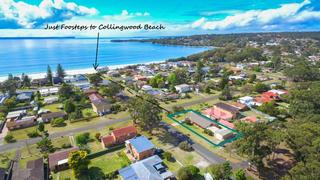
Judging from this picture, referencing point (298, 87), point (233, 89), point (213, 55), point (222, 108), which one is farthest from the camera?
point (213, 55)

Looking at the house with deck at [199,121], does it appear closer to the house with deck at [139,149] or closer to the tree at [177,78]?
the house with deck at [139,149]

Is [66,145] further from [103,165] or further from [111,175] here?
[111,175]

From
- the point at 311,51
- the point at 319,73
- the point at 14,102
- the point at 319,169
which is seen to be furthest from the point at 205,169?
the point at 311,51

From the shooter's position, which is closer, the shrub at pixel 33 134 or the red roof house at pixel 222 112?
the shrub at pixel 33 134

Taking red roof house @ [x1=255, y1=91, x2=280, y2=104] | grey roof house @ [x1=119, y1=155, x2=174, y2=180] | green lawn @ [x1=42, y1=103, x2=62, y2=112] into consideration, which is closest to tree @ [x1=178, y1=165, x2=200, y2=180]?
grey roof house @ [x1=119, y1=155, x2=174, y2=180]

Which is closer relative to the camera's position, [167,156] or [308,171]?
[308,171]

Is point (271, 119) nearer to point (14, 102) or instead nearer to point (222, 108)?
point (222, 108)

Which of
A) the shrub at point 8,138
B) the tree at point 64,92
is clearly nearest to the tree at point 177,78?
the tree at point 64,92

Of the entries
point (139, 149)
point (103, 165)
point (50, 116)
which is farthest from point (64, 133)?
point (139, 149)
